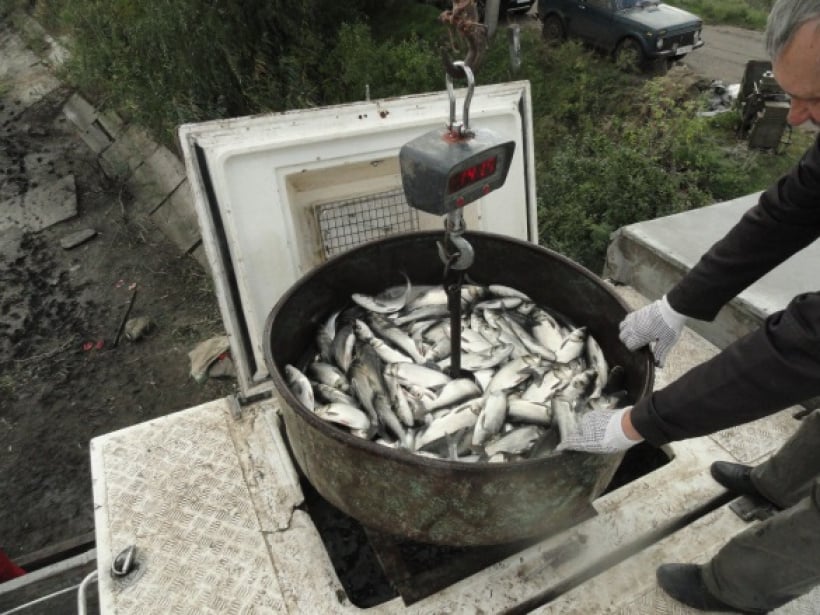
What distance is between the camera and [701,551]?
248 centimetres

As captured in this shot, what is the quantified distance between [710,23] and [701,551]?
18086mm

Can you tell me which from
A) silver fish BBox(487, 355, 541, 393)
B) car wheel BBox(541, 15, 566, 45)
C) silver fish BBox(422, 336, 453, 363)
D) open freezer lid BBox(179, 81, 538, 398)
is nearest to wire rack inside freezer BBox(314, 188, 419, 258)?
open freezer lid BBox(179, 81, 538, 398)

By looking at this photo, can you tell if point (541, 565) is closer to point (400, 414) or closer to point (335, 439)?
point (400, 414)

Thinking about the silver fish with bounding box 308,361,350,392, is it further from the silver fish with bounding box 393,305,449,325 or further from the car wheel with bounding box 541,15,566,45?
the car wheel with bounding box 541,15,566,45

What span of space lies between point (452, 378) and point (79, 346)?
192 inches

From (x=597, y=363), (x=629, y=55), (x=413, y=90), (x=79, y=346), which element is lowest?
(x=79, y=346)

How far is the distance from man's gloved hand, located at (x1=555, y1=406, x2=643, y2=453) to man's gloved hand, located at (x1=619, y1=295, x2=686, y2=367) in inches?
21.1

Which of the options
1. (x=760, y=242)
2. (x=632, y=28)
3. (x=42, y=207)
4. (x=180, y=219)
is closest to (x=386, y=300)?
(x=760, y=242)

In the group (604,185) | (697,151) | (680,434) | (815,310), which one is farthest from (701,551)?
(697,151)

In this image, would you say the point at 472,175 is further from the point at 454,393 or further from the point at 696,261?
the point at 696,261

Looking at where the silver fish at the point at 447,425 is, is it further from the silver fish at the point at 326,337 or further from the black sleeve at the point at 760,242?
the black sleeve at the point at 760,242

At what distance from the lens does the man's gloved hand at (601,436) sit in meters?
1.87

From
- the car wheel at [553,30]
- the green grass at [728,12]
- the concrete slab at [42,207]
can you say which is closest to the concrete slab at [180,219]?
the concrete slab at [42,207]

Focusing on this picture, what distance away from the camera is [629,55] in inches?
410
